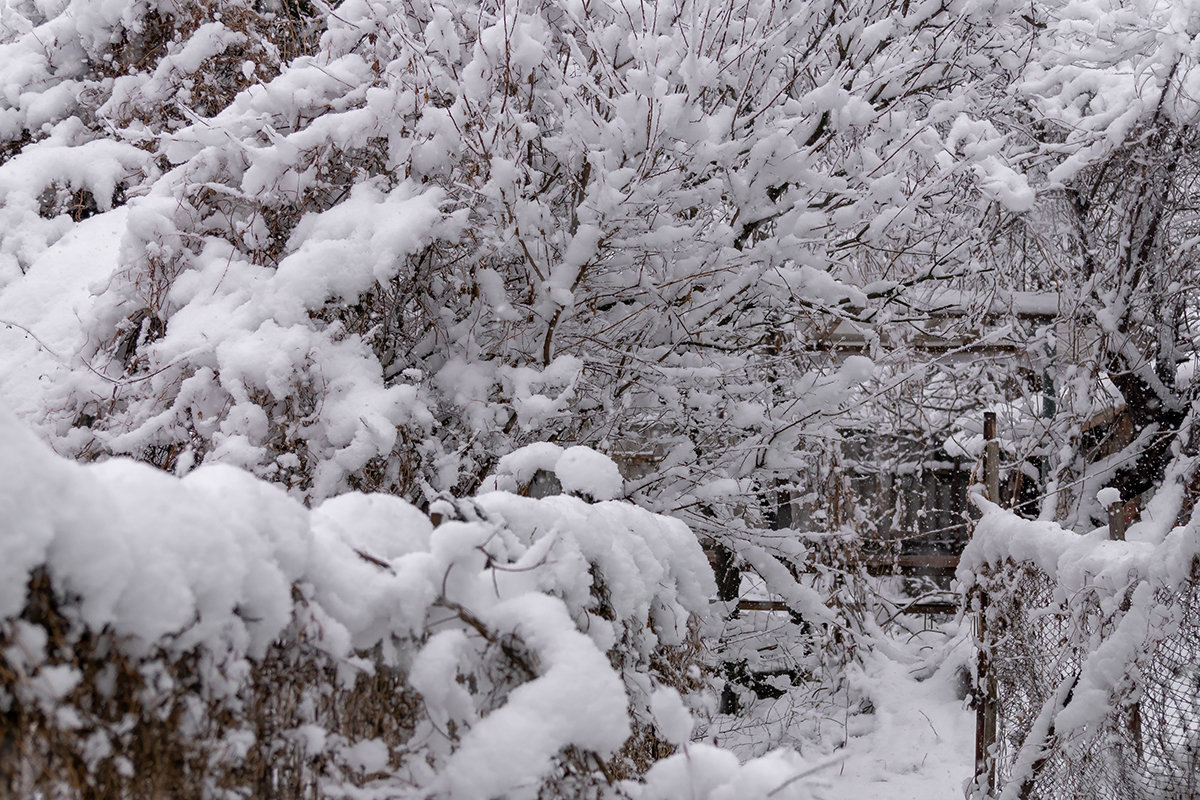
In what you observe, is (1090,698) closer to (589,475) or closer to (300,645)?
(589,475)

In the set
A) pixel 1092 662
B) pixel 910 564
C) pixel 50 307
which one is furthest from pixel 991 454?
pixel 50 307

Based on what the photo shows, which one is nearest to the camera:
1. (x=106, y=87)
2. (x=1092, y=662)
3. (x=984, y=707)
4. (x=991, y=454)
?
(x=1092, y=662)

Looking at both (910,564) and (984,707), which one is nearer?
(984,707)

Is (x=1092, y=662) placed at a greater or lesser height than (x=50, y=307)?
greater

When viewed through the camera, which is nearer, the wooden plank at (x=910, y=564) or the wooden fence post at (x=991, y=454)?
the wooden fence post at (x=991, y=454)

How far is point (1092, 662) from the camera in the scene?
2975 millimetres

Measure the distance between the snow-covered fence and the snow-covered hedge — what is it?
175 cm

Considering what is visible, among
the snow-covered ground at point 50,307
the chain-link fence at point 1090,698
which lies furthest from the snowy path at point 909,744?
the snow-covered ground at point 50,307

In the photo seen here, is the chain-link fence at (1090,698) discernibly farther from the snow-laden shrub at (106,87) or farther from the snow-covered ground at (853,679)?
the snow-laden shrub at (106,87)

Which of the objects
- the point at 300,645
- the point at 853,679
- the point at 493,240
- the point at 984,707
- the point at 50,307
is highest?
the point at 300,645

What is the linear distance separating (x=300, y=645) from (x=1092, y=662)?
8.61 feet

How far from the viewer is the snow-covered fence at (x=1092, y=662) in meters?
2.75

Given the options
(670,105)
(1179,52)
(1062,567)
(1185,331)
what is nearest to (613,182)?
(670,105)

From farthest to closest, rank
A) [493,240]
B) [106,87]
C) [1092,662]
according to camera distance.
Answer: [106,87], [493,240], [1092,662]
